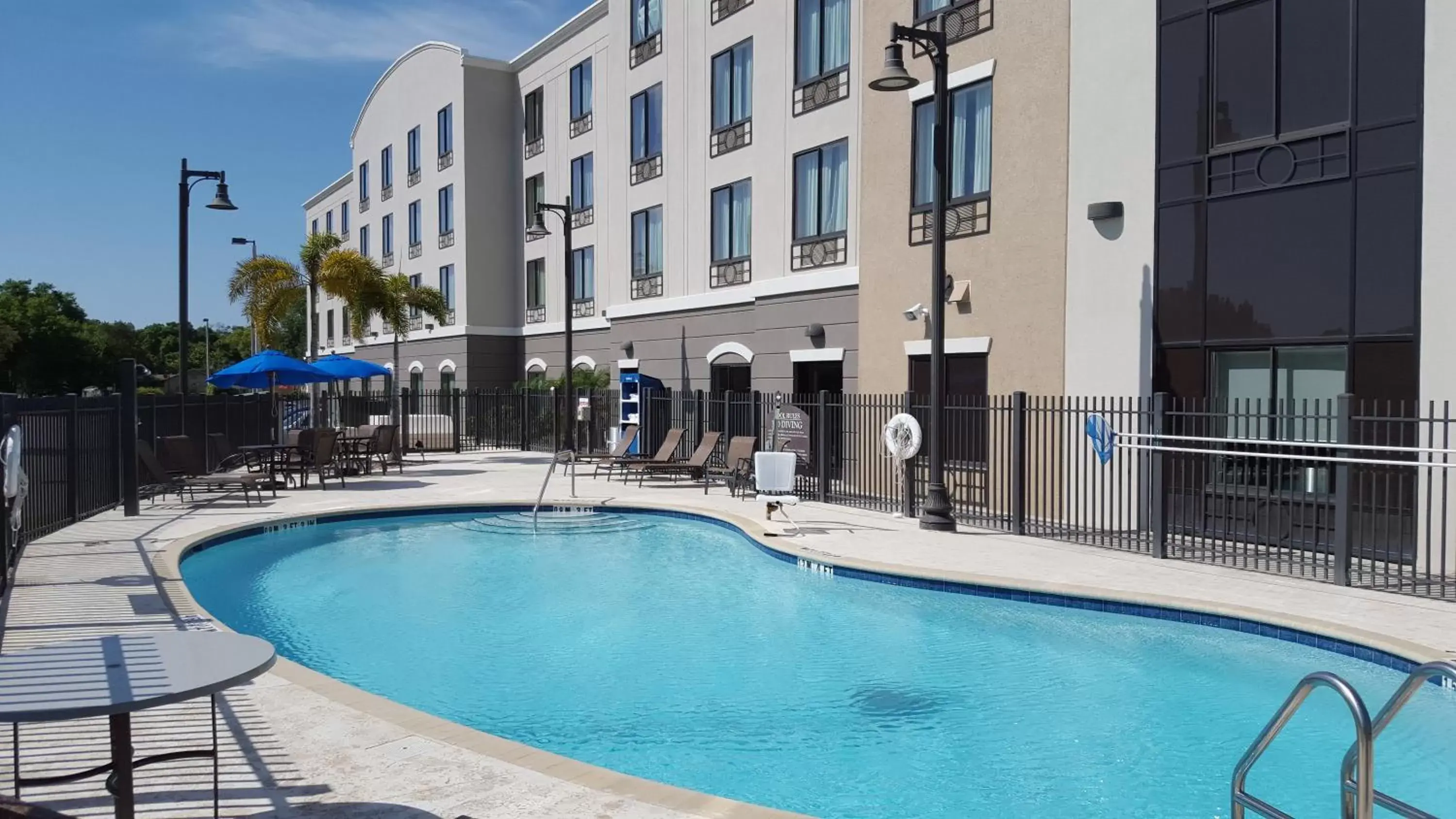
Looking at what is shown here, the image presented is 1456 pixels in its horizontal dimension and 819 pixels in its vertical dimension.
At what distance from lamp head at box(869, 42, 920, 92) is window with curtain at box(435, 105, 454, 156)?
25.5 meters

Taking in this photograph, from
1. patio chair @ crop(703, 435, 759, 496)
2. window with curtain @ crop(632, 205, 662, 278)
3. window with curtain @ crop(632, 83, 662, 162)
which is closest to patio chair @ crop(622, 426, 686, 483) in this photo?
patio chair @ crop(703, 435, 759, 496)

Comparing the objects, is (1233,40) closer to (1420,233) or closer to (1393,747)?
(1420,233)

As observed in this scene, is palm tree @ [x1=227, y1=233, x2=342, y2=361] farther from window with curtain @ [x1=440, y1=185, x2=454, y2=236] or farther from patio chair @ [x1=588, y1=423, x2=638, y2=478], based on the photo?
patio chair @ [x1=588, y1=423, x2=638, y2=478]

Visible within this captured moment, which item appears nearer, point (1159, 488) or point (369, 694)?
point (369, 694)

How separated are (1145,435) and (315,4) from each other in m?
11.6

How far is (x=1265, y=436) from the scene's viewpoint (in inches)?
441

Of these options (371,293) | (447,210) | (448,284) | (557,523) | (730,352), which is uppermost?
(447,210)

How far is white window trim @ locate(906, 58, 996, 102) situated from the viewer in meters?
14.4

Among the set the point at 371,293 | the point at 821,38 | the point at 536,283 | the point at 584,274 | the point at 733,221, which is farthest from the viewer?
the point at 536,283

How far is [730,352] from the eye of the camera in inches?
837

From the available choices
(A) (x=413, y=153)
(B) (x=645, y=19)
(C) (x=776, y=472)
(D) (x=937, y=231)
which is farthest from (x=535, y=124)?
(D) (x=937, y=231)

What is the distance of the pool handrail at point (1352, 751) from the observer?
10.0ft

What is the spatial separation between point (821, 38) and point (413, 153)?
23.6 m

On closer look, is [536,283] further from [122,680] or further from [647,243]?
[122,680]
